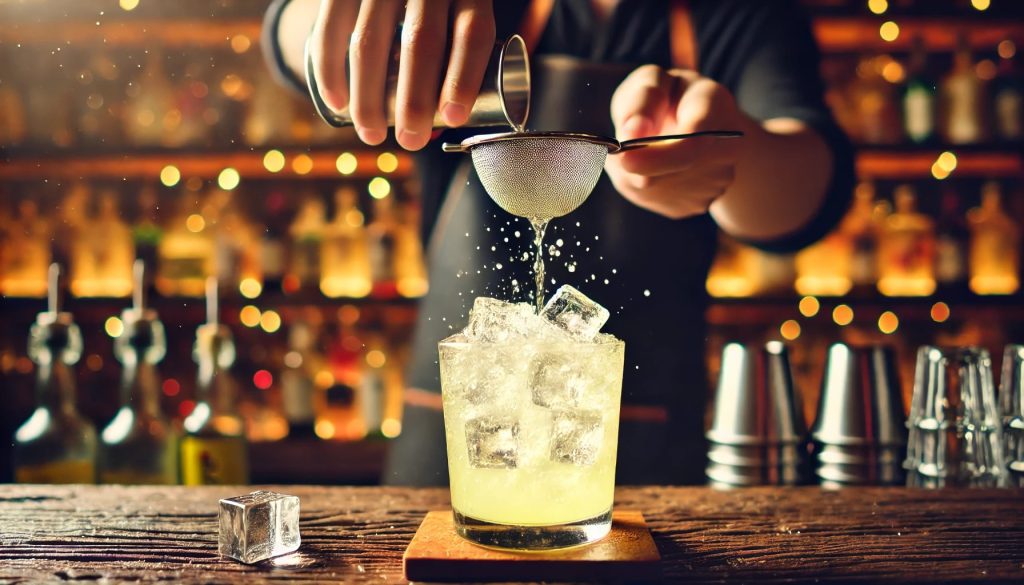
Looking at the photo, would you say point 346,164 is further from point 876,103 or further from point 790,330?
point 876,103

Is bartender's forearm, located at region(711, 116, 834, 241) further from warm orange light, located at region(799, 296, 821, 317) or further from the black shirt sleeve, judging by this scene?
warm orange light, located at region(799, 296, 821, 317)

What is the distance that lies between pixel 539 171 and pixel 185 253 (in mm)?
2109

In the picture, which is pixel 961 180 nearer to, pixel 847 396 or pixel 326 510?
pixel 847 396

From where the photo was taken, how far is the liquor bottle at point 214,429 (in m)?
1.54

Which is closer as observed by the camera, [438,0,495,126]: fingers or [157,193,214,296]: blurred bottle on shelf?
[438,0,495,126]: fingers

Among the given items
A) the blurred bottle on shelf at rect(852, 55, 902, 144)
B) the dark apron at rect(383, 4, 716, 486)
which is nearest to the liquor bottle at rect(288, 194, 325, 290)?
the dark apron at rect(383, 4, 716, 486)

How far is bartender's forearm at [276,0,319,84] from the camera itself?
5.16 ft

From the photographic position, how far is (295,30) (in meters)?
1.59

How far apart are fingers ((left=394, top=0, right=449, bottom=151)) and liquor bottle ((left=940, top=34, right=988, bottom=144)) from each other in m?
2.29

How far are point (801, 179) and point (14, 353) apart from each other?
2837 mm

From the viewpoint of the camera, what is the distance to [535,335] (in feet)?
2.95

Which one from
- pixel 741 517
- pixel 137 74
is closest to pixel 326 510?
pixel 741 517

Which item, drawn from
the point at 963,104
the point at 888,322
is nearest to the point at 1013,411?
the point at 888,322

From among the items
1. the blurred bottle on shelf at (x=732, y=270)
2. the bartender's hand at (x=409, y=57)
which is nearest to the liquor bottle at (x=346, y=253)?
the blurred bottle on shelf at (x=732, y=270)
